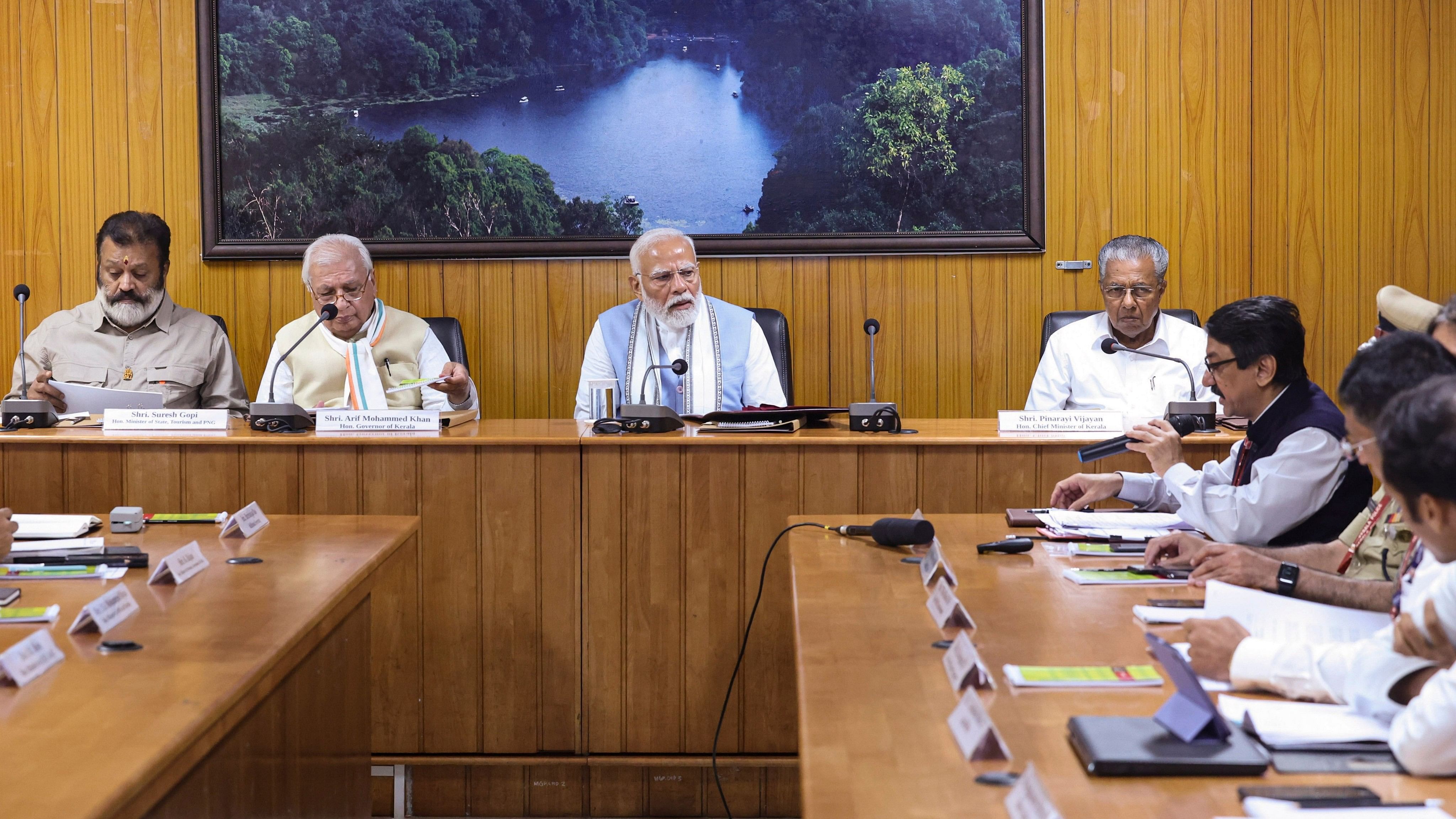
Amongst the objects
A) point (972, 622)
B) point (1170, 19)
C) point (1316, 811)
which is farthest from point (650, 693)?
point (1170, 19)

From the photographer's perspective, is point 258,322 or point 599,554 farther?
point 258,322

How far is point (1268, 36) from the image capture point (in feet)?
14.7

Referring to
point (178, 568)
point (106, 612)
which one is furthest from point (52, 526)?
point (106, 612)

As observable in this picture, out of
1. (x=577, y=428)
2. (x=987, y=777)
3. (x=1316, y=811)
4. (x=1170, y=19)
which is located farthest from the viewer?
(x=1170, y=19)

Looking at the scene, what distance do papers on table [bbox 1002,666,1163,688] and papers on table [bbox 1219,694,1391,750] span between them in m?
0.10

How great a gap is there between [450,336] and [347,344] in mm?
375

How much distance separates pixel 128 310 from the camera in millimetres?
4023

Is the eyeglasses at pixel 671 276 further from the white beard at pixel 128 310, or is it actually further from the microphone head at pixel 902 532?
the microphone head at pixel 902 532

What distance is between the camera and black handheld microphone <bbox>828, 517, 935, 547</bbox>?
2.01 meters

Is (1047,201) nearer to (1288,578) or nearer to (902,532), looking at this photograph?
(902,532)

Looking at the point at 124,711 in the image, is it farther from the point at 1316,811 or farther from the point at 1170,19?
the point at 1170,19

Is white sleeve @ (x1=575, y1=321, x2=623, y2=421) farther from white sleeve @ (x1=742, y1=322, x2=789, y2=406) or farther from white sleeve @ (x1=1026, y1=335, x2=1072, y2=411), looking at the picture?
white sleeve @ (x1=1026, y1=335, x2=1072, y2=411)

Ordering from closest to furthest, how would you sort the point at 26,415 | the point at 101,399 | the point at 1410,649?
the point at 1410,649
the point at 26,415
the point at 101,399

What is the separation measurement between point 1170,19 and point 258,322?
374cm
